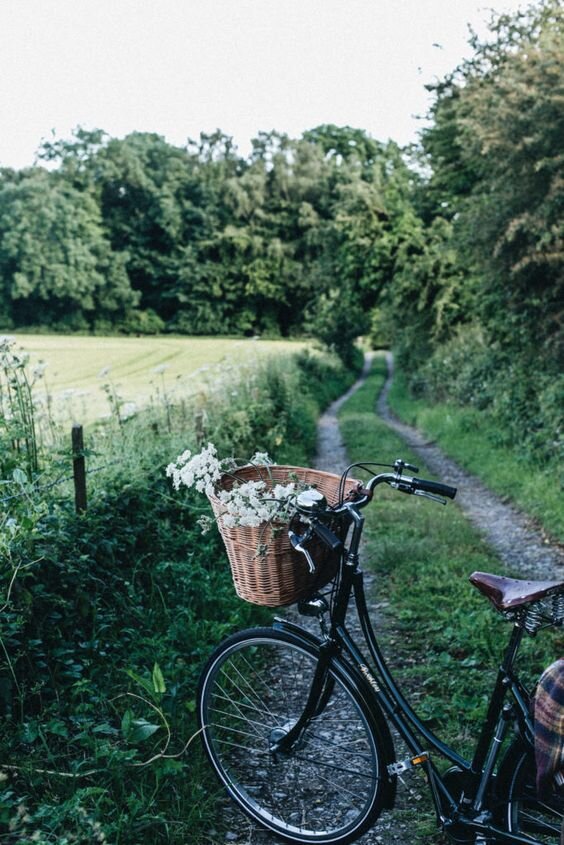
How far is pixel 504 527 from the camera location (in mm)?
8430

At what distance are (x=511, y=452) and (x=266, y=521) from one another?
9.36 meters

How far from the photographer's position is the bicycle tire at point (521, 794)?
2527 mm

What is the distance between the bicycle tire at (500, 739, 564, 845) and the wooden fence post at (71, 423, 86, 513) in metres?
3.09

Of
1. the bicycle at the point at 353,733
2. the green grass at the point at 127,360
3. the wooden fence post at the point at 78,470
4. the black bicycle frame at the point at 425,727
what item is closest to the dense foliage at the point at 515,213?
the green grass at the point at 127,360

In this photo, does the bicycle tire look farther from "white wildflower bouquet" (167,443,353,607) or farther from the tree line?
the tree line

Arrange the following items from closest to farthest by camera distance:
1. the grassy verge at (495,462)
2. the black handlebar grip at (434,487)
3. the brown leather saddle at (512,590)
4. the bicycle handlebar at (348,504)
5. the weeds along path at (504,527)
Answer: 1. the brown leather saddle at (512,590)
2. the black handlebar grip at (434,487)
3. the bicycle handlebar at (348,504)
4. the weeds along path at (504,527)
5. the grassy verge at (495,462)

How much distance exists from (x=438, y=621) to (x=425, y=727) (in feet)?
8.95

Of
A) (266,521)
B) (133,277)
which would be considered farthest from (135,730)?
(133,277)

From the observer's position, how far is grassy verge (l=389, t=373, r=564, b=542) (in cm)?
855

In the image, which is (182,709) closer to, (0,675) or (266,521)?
(0,675)

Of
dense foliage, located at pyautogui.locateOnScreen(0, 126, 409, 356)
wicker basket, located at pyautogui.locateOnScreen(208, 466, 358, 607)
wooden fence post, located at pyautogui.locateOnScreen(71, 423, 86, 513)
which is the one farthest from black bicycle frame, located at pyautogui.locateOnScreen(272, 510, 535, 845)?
dense foliage, located at pyautogui.locateOnScreen(0, 126, 409, 356)

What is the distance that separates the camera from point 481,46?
14578 mm

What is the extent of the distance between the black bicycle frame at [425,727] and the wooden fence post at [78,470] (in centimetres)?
219

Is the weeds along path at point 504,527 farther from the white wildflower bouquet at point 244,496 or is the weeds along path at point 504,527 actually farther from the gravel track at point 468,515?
the white wildflower bouquet at point 244,496
